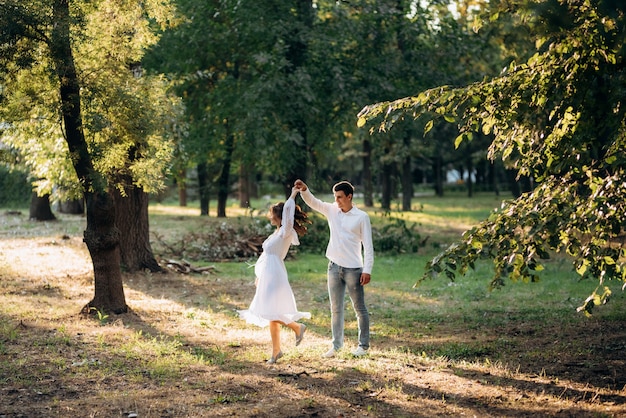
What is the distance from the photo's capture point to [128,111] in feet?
34.2

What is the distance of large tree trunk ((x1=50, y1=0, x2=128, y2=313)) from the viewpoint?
9.84 meters

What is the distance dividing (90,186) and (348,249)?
13.6ft

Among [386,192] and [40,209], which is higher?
[386,192]

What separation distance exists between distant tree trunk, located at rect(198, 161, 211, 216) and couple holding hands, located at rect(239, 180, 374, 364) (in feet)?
71.1

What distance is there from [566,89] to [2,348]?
7.33 m

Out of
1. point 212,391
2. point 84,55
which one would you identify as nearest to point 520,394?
point 212,391

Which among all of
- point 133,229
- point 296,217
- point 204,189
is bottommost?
point 133,229

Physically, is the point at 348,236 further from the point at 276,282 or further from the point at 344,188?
the point at 276,282

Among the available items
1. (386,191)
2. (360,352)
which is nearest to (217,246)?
(360,352)

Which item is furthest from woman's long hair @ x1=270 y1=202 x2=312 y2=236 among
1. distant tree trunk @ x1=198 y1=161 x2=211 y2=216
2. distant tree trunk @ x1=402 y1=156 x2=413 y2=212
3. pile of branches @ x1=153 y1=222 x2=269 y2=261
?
distant tree trunk @ x1=402 y1=156 x2=413 y2=212

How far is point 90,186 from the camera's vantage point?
1054cm

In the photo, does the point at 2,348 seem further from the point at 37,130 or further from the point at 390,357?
the point at 390,357

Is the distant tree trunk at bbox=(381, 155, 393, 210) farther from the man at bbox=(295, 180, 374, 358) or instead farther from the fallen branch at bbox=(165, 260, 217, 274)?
the man at bbox=(295, 180, 374, 358)

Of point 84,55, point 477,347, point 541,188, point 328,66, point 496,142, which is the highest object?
point 328,66
